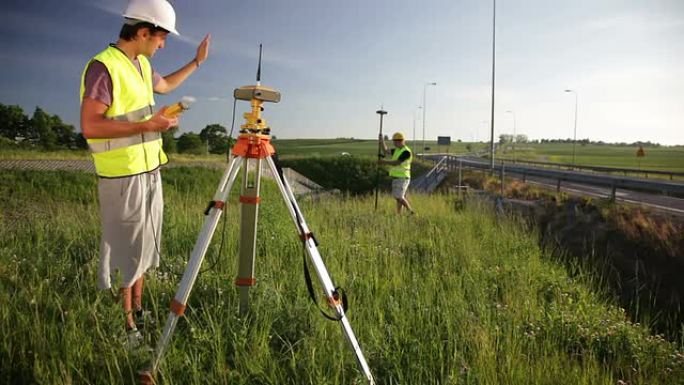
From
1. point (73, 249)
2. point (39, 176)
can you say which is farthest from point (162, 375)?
point (39, 176)

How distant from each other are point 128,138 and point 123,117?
0.11m

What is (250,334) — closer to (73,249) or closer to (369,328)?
(369,328)

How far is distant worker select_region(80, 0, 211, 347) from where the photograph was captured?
183 centimetres

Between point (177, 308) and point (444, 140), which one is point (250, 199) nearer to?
point (177, 308)

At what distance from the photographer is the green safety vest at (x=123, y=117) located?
1.91 m

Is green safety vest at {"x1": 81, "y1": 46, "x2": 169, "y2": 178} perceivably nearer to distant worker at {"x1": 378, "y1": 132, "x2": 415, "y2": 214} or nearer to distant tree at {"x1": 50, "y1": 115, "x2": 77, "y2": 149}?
distant worker at {"x1": 378, "y1": 132, "x2": 415, "y2": 214}

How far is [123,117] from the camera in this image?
197 cm

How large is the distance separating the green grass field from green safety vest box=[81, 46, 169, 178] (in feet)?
2.60

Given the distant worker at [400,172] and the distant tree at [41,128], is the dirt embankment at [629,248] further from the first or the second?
the distant tree at [41,128]

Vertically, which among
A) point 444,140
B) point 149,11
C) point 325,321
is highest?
point 444,140

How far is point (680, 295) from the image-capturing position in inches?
208

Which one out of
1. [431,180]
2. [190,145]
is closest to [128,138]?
[431,180]

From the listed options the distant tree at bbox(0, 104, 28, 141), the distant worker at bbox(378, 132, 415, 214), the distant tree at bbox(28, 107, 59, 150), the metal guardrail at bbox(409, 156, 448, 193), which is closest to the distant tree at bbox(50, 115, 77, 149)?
the distant tree at bbox(28, 107, 59, 150)

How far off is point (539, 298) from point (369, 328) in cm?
215
